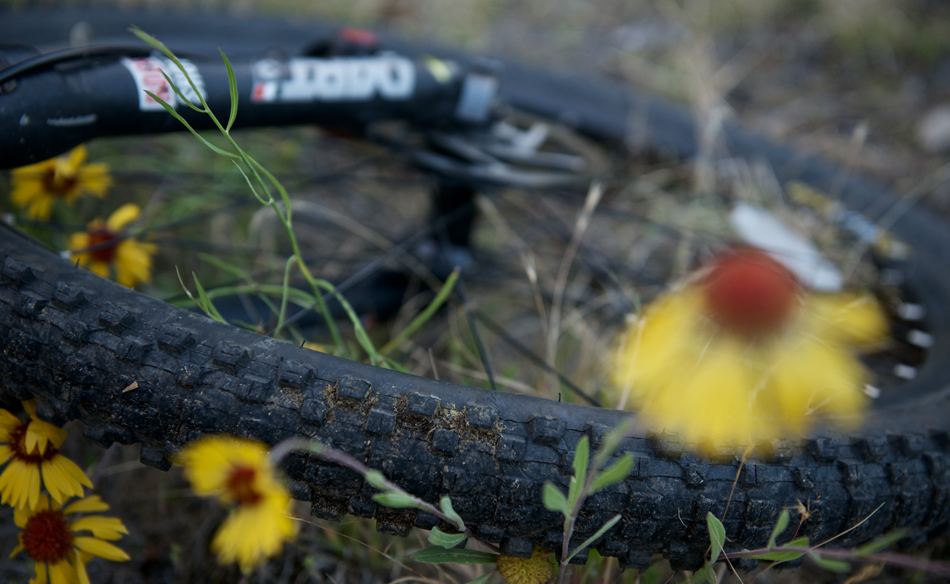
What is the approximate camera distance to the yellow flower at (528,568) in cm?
54

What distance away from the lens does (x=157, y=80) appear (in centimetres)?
66

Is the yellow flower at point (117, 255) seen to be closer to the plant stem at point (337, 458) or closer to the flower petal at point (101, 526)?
the flower petal at point (101, 526)

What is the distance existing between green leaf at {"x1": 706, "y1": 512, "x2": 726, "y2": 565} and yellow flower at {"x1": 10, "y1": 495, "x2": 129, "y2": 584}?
513 mm

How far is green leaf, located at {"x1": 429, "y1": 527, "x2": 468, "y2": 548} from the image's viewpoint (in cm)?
49

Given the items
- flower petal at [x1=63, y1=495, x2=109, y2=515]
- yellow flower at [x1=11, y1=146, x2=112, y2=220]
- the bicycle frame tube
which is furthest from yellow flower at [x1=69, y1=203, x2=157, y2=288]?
flower petal at [x1=63, y1=495, x2=109, y2=515]

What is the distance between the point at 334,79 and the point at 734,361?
624mm

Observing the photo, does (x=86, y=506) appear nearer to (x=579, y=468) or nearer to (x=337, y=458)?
(x=337, y=458)

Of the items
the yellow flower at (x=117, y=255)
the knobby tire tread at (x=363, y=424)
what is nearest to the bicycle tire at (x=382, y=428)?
the knobby tire tread at (x=363, y=424)

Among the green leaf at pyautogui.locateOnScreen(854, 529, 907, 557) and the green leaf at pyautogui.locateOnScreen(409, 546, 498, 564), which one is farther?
the green leaf at pyautogui.locateOnScreen(409, 546, 498, 564)

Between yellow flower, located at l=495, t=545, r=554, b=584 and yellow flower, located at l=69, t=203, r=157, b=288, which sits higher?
yellow flower, located at l=69, t=203, r=157, b=288

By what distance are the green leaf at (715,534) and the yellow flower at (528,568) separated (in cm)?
14

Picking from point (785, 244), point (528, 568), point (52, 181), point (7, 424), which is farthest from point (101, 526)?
point (785, 244)

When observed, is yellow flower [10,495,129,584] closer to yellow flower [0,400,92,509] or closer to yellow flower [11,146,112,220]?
yellow flower [0,400,92,509]

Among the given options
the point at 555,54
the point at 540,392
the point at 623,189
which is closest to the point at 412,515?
the point at 540,392
